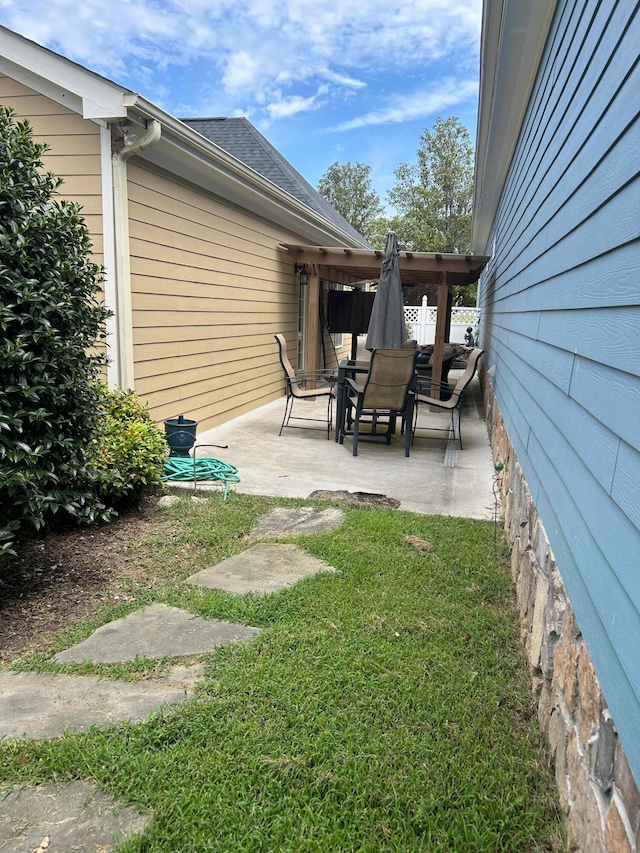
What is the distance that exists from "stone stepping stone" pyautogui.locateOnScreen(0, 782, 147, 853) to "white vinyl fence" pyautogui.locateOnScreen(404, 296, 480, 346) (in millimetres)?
20223

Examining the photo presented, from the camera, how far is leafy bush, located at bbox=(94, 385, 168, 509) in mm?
3812

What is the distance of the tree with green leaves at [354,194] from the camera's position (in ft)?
149

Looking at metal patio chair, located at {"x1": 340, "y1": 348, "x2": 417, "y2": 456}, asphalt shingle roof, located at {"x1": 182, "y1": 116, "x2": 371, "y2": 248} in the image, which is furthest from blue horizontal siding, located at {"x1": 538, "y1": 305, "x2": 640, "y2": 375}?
asphalt shingle roof, located at {"x1": 182, "y1": 116, "x2": 371, "y2": 248}

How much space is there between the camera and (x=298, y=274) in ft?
34.6

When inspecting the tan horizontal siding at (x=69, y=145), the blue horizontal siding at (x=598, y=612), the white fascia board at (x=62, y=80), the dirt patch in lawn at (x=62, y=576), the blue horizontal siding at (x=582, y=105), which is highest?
the white fascia board at (x=62, y=80)

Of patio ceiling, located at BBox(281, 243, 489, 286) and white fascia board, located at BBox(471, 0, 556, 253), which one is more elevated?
white fascia board, located at BBox(471, 0, 556, 253)

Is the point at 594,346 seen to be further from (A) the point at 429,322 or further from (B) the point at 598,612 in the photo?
(A) the point at 429,322

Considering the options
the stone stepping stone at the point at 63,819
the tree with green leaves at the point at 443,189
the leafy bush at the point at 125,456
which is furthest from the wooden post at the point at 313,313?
the tree with green leaves at the point at 443,189

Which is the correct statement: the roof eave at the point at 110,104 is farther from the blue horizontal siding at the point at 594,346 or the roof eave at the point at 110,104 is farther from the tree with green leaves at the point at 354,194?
the tree with green leaves at the point at 354,194

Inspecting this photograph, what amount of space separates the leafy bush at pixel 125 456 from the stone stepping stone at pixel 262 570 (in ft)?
3.26

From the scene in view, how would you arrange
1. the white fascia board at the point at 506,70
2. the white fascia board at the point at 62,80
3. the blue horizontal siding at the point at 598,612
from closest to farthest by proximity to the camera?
1. the blue horizontal siding at the point at 598,612
2. the white fascia board at the point at 506,70
3. the white fascia board at the point at 62,80

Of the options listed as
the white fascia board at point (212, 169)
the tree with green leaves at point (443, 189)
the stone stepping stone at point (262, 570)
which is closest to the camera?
the stone stepping stone at point (262, 570)

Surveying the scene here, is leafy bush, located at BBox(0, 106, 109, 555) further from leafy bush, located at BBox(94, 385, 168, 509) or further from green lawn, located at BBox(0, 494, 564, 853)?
green lawn, located at BBox(0, 494, 564, 853)

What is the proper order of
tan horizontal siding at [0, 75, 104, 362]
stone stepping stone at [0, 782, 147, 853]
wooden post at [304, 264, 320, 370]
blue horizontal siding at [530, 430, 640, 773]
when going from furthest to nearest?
wooden post at [304, 264, 320, 370] < tan horizontal siding at [0, 75, 104, 362] < stone stepping stone at [0, 782, 147, 853] < blue horizontal siding at [530, 430, 640, 773]
